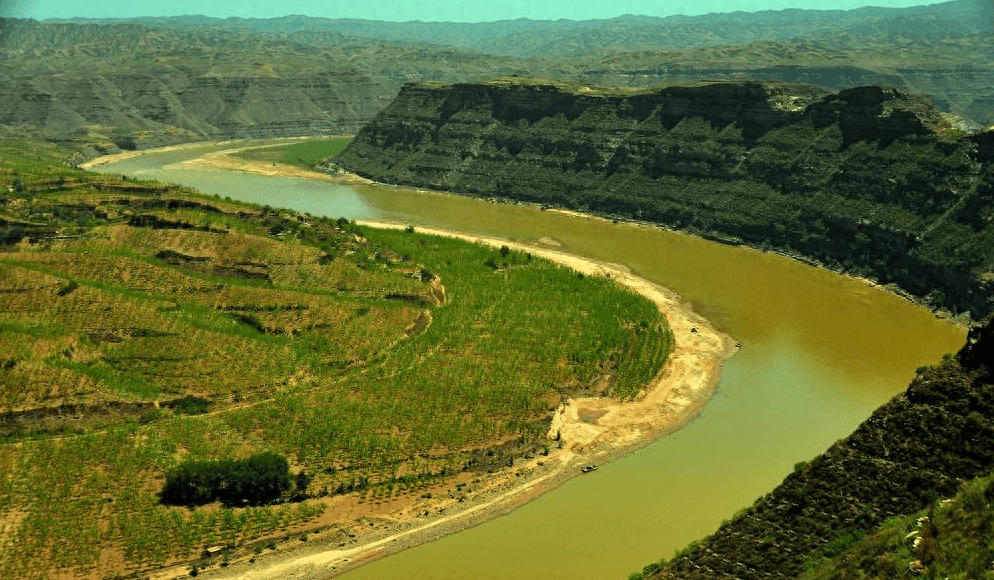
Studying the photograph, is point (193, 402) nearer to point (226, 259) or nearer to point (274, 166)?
point (226, 259)

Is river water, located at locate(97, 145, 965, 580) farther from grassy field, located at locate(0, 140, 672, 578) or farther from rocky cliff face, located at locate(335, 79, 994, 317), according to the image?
grassy field, located at locate(0, 140, 672, 578)

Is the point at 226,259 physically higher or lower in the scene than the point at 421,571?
higher

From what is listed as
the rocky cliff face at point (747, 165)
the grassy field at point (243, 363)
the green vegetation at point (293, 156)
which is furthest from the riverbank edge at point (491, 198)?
the grassy field at point (243, 363)

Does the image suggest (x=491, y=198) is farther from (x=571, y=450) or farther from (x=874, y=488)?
(x=874, y=488)

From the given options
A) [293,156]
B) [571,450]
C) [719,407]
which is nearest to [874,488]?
[571,450]

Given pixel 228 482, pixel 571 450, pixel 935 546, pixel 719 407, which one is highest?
pixel 935 546

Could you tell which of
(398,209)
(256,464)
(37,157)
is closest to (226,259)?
(256,464)
